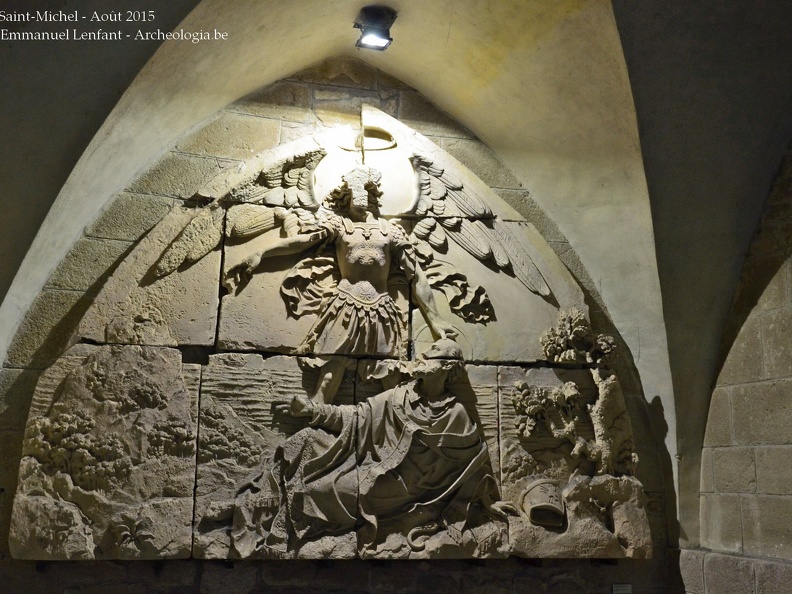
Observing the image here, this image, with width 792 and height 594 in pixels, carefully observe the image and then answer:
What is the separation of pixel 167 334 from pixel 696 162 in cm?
332

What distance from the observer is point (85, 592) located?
398 cm

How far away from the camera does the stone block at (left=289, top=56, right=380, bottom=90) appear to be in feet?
17.3

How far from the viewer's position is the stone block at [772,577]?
164 inches

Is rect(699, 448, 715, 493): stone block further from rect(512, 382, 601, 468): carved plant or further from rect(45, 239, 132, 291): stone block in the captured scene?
rect(45, 239, 132, 291): stone block

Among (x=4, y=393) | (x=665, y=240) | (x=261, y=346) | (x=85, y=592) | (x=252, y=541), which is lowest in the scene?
(x=85, y=592)

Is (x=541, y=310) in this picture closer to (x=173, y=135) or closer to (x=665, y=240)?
(x=665, y=240)

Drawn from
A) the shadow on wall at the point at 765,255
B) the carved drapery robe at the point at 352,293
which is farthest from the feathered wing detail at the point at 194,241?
the shadow on wall at the point at 765,255

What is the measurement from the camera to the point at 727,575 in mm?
4500

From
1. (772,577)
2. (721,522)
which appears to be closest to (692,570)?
(721,522)

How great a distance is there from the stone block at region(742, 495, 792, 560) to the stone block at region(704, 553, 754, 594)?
13 centimetres

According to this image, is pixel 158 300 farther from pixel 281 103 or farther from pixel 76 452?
pixel 281 103

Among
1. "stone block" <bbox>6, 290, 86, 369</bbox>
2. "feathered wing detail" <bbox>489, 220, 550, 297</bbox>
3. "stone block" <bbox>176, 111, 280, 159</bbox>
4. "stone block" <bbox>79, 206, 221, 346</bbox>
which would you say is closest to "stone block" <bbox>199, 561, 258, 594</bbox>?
"stone block" <bbox>79, 206, 221, 346</bbox>

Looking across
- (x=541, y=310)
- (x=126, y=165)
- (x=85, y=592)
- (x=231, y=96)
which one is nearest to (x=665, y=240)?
(x=541, y=310)

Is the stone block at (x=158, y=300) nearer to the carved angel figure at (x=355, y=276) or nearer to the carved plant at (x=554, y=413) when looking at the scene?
the carved angel figure at (x=355, y=276)
